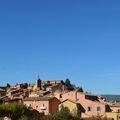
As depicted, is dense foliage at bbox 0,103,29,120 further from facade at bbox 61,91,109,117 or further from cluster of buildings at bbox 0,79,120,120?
facade at bbox 61,91,109,117

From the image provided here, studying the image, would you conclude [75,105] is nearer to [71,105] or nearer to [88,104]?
[71,105]

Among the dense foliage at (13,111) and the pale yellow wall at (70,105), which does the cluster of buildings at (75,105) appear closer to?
the pale yellow wall at (70,105)

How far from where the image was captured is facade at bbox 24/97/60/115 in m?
→ 96.8

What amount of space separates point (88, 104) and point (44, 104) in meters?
9.29

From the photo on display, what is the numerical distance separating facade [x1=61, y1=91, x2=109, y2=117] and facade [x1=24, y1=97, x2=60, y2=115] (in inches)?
153

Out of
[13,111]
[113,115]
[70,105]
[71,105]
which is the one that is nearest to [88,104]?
[71,105]

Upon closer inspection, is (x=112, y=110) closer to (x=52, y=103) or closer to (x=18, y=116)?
(x=52, y=103)

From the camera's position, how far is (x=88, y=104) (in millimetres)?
98875

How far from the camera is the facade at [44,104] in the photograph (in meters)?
96.8

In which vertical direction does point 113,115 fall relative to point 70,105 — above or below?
below

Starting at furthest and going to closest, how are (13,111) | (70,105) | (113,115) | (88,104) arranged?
1. (88,104)
2. (70,105)
3. (113,115)
4. (13,111)

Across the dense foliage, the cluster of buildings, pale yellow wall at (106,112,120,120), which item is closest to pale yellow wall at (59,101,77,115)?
the cluster of buildings

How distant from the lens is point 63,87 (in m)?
120

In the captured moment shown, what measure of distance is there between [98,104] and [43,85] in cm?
3394
